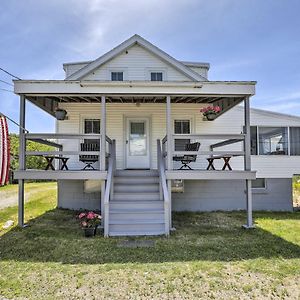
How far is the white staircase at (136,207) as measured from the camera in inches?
264

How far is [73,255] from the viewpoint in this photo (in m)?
5.27

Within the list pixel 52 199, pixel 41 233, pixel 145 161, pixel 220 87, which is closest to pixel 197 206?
pixel 145 161

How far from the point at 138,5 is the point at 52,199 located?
30.9ft

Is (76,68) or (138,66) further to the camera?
(76,68)

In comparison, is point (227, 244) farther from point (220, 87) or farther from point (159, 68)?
point (159, 68)

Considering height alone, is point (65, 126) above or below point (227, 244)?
above

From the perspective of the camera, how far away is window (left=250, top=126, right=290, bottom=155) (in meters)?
10.8

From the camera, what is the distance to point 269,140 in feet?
35.5

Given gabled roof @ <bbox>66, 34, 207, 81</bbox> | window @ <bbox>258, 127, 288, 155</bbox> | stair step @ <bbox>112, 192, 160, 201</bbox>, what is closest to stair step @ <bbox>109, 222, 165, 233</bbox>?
stair step @ <bbox>112, 192, 160, 201</bbox>

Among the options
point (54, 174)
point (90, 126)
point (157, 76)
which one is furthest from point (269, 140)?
point (54, 174)

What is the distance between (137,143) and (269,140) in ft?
17.7

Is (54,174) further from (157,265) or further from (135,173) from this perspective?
(157,265)

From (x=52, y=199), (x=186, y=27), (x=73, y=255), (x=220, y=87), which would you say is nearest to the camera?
(x=73, y=255)

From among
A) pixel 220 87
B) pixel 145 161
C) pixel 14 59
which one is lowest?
pixel 145 161
